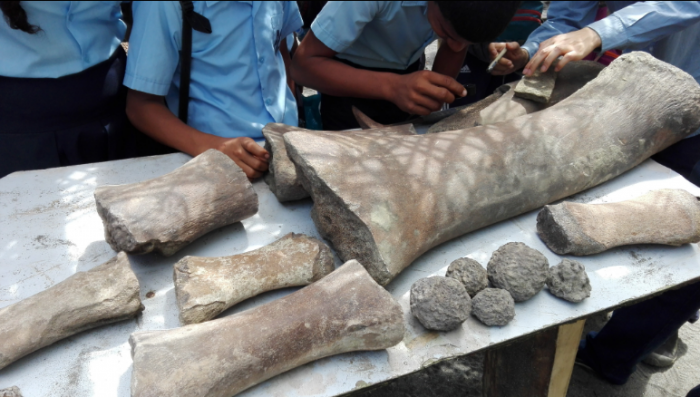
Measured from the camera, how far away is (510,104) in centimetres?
190

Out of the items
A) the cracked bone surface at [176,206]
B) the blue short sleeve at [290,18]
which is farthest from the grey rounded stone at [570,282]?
the blue short sleeve at [290,18]

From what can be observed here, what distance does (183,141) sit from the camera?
1.81 metres

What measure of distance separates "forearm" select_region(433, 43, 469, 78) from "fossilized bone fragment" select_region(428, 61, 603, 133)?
299 mm

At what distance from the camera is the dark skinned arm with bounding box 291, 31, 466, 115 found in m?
1.81

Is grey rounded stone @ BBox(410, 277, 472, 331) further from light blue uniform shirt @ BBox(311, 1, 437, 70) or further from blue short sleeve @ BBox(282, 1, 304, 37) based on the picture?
blue short sleeve @ BBox(282, 1, 304, 37)

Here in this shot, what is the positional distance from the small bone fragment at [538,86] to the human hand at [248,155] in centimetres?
102

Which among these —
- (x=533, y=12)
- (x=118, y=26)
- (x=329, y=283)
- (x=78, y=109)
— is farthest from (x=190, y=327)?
(x=533, y=12)

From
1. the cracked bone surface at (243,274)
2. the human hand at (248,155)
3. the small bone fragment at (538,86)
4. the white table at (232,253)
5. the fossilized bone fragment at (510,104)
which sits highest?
the small bone fragment at (538,86)

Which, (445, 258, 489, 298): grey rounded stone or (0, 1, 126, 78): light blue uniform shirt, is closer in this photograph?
(445, 258, 489, 298): grey rounded stone

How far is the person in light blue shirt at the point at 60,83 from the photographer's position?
1.53m

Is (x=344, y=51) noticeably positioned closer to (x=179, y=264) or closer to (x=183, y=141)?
(x=183, y=141)

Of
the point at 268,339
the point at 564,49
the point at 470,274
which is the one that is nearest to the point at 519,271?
the point at 470,274

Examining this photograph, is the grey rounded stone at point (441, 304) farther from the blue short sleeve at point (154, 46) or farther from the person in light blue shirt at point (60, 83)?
the person in light blue shirt at point (60, 83)

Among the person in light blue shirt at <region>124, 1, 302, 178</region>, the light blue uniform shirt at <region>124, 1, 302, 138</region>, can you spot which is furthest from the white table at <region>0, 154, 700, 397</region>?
the light blue uniform shirt at <region>124, 1, 302, 138</region>
